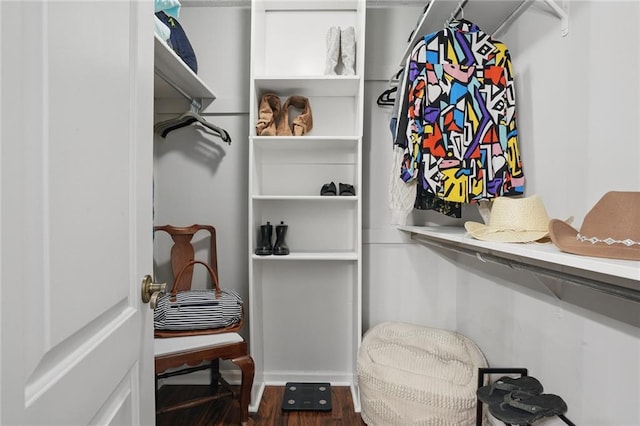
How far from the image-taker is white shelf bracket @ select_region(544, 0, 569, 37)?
52.2 inches

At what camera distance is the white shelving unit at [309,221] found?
92.8 inches

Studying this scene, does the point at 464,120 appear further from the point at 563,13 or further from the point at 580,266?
the point at 580,266

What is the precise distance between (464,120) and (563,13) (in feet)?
1.50

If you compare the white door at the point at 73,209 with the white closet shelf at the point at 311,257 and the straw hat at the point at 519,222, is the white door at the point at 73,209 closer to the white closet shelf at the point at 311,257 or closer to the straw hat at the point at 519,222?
the straw hat at the point at 519,222

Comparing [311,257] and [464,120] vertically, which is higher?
[464,120]

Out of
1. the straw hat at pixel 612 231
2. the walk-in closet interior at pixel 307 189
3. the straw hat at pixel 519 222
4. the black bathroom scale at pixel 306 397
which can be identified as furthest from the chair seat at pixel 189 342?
the straw hat at pixel 612 231

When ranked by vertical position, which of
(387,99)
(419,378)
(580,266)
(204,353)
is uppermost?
(387,99)

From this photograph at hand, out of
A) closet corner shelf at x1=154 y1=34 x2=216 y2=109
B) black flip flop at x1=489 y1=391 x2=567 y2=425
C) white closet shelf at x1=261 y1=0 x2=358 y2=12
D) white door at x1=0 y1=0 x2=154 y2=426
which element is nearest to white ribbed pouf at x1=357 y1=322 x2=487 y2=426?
black flip flop at x1=489 y1=391 x2=567 y2=425

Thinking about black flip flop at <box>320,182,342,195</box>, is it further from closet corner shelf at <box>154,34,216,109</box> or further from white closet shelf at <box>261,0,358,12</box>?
white closet shelf at <box>261,0,358,12</box>

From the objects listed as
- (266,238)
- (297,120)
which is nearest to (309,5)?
(297,120)

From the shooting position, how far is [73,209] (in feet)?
2.02

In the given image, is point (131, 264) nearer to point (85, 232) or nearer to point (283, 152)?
point (85, 232)

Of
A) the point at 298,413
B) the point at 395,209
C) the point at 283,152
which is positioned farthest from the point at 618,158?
the point at 298,413

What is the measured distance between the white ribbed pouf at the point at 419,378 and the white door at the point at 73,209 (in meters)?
1.17
